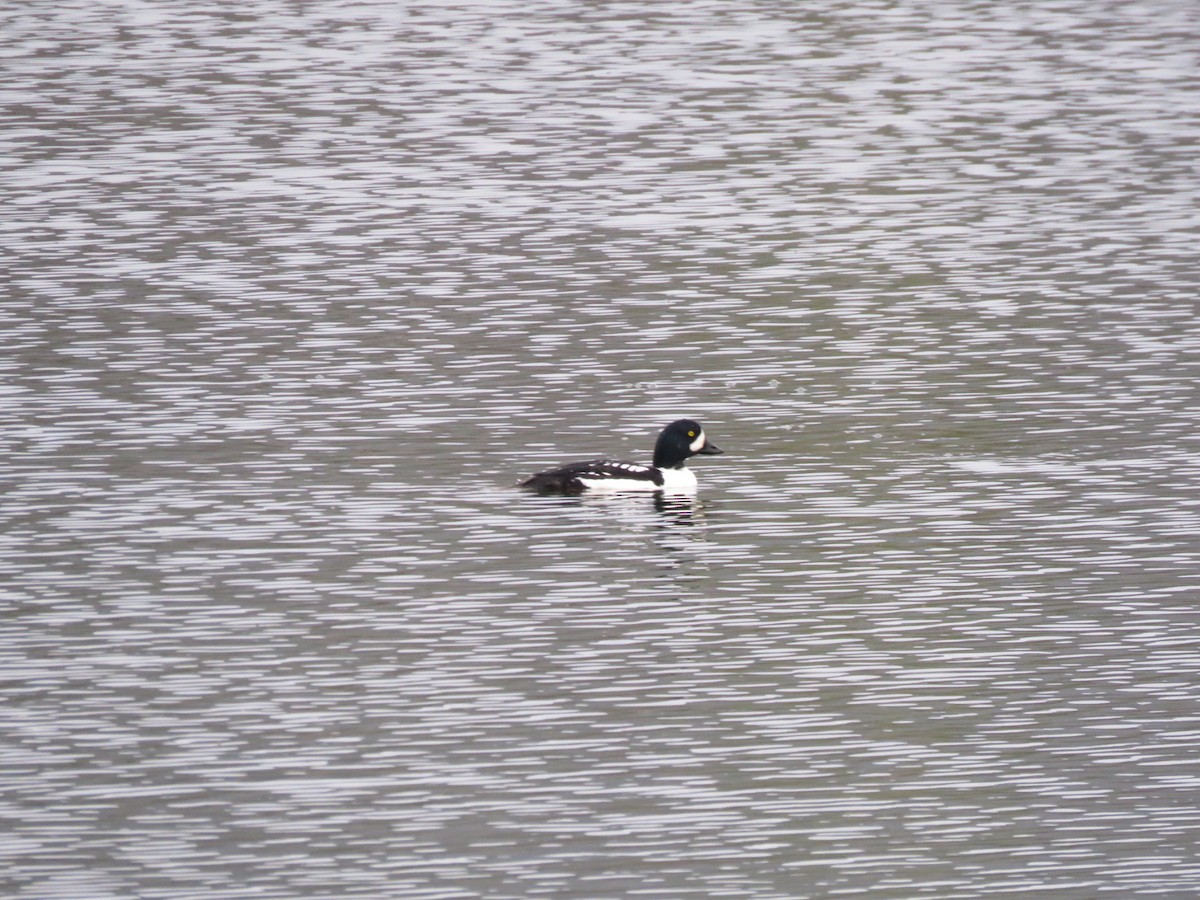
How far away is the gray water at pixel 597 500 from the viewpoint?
12336mm

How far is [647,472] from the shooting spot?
19172mm

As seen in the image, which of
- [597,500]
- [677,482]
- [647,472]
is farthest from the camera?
[677,482]

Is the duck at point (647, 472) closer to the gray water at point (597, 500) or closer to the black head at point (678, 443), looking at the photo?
the black head at point (678, 443)

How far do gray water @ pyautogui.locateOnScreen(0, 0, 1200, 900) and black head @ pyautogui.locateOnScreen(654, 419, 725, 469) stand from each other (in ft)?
1.52

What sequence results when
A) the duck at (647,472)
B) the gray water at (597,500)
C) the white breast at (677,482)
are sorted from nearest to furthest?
the gray water at (597,500) < the duck at (647,472) < the white breast at (677,482)

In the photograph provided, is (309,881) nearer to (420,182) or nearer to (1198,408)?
(1198,408)

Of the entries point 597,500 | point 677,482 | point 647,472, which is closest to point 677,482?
point 677,482

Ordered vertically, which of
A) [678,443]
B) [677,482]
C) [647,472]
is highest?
[678,443]

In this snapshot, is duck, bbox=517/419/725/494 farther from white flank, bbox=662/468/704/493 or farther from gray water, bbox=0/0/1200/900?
gray water, bbox=0/0/1200/900

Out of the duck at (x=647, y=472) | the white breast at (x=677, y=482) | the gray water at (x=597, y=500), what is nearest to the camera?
the gray water at (x=597, y=500)

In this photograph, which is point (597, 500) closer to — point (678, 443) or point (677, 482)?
point (677, 482)

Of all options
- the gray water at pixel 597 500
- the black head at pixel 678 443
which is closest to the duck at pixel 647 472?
the black head at pixel 678 443

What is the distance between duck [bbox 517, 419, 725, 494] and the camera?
18.7 metres

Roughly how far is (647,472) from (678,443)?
13.0 inches
